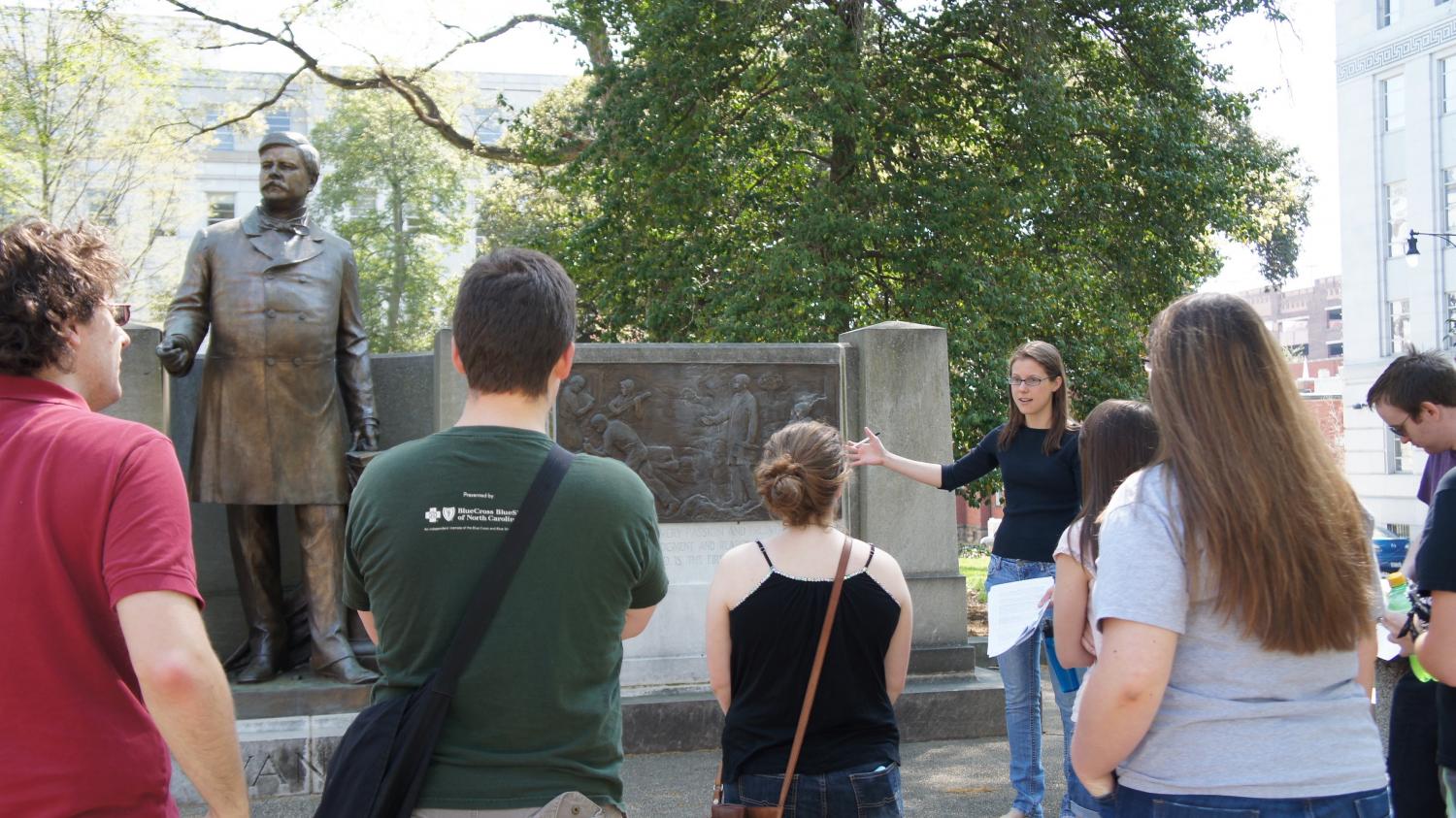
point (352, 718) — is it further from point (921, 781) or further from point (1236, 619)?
point (1236, 619)

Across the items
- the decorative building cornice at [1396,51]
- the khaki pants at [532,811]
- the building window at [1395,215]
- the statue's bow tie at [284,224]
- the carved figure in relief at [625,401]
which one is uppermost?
the decorative building cornice at [1396,51]

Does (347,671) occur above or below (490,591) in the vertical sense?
below

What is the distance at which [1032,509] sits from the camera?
5441 mm

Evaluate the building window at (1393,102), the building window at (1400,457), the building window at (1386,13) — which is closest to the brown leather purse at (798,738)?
the building window at (1400,457)

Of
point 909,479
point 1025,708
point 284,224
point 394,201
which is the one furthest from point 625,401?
point 394,201

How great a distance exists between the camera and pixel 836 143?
13.9 m

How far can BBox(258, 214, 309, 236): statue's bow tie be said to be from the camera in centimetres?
618

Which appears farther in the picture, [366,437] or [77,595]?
[366,437]

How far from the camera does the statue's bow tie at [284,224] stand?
20.3 feet

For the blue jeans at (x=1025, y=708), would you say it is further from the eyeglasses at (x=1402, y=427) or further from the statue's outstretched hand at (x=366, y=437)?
the statue's outstretched hand at (x=366, y=437)

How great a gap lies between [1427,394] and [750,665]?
2.31 metres

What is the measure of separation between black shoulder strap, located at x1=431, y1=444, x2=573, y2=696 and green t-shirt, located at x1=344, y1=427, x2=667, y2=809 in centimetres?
2

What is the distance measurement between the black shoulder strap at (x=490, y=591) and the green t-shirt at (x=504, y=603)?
2 centimetres

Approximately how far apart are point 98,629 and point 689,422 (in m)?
5.60
